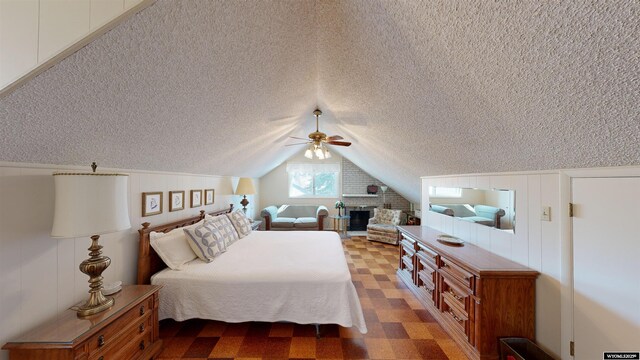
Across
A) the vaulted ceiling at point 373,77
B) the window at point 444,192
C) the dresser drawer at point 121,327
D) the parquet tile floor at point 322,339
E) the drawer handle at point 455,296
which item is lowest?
the parquet tile floor at point 322,339

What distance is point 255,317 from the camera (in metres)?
2.04

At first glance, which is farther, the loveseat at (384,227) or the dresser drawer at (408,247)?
the loveseat at (384,227)

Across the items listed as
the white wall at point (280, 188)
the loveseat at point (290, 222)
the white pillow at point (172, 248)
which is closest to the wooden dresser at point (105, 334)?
the white pillow at point (172, 248)

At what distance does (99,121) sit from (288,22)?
1.35 m

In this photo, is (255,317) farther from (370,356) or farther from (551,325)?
(551,325)

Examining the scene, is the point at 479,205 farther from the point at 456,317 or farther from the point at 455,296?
the point at 456,317

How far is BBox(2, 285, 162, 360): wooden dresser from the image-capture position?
116 centimetres

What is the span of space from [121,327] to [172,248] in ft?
2.80

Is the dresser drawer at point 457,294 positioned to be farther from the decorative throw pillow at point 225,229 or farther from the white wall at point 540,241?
the decorative throw pillow at point 225,229

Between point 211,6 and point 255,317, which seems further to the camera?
point 255,317

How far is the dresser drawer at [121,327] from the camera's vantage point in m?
1.28

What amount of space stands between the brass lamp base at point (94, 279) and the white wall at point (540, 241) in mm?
3119

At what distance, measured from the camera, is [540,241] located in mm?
1735

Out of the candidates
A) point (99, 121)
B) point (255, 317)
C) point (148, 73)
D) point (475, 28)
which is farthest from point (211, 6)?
point (255, 317)
